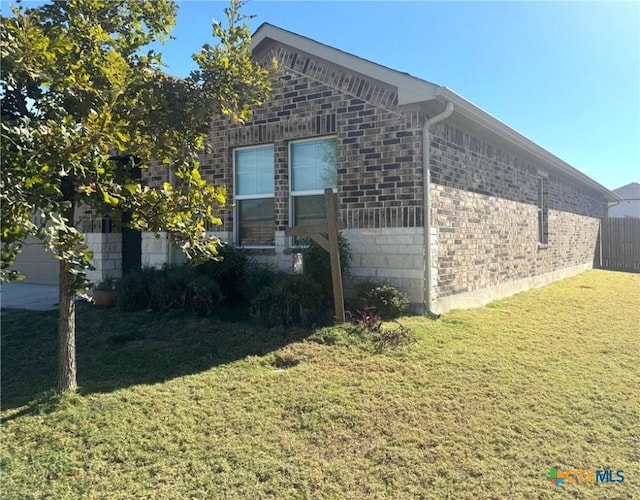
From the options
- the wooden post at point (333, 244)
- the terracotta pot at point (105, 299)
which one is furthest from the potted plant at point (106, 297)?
the wooden post at point (333, 244)

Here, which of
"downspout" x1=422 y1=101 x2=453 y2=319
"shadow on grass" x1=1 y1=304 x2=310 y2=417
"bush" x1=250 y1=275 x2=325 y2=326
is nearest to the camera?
"shadow on grass" x1=1 y1=304 x2=310 y2=417

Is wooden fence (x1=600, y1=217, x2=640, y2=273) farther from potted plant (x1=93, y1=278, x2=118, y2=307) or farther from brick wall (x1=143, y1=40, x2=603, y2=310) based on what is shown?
potted plant (x1=93, y1=278, x2=118, y2=307)

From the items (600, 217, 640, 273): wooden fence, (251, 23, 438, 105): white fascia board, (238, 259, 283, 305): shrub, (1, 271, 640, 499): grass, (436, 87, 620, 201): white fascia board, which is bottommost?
(1, 271, 640, 499): grass

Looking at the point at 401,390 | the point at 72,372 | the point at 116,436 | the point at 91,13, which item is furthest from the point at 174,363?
the point at 91,13

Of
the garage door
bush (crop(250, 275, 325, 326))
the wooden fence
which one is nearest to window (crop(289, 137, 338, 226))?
bush (crop(250, 275, 325, 326))

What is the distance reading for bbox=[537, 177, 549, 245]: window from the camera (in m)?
13.3

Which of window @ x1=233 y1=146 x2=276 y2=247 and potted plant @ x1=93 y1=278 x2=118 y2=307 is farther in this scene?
window @ x1=233 y1=146 x2=276 y2=247

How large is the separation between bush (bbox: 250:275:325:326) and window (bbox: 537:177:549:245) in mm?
8709

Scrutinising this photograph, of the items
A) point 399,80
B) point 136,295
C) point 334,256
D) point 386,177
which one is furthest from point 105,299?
point 399,80

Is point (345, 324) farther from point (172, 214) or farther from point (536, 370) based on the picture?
point (172, 214)

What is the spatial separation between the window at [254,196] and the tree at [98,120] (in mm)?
3877

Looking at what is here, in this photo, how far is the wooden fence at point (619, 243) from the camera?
19562mm

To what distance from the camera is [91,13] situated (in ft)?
14.3

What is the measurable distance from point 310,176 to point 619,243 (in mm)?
16544
